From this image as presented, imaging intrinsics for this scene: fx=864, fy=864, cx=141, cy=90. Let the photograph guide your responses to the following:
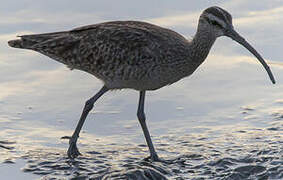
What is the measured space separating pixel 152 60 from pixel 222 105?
2.30 m

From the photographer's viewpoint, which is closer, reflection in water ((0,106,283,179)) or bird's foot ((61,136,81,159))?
reflection in water ((0,106,283,179))

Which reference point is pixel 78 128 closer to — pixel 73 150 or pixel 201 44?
pixel 73 150

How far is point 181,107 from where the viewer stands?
44.2 feet

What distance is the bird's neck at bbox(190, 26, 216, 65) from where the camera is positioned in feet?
38.8

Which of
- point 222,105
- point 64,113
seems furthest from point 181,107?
point 64,113

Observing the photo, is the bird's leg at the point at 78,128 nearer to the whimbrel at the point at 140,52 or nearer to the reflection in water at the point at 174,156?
the whimbrel at the point at 140,52

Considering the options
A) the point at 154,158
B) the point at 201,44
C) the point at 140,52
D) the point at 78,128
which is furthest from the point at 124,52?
the point at 154,158

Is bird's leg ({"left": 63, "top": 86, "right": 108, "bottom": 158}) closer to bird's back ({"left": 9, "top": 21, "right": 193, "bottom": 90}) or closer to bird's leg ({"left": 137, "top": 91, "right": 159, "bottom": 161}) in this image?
bird's back ({"left": 9, "top": 21, "right": 193, "bottom": 90})

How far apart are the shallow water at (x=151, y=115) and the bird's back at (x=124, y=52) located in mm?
1049

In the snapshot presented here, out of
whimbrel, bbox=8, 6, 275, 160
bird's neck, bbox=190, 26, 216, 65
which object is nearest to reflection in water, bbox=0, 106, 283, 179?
whimbrel, bbox=8, 6, 275, 160

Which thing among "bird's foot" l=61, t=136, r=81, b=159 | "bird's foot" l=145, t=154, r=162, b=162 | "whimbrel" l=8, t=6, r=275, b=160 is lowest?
"bird's foot" l=145, t=154, r=162, b=162

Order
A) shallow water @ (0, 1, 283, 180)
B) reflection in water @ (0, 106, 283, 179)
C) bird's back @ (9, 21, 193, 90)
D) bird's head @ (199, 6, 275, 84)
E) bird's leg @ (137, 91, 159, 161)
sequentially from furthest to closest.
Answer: bird's leg @ (137, 91, 159, 161) < bird's back @ (9, 21, 193, 90) < bird's head @ (199, 6, 275, 84) < shallow water @ (0, 1, 283, 180) < reflection in water @ (0, 106, 283, 179)

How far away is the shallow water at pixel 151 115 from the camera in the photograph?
11.4 m

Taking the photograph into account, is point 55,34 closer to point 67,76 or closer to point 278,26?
point 67,76
